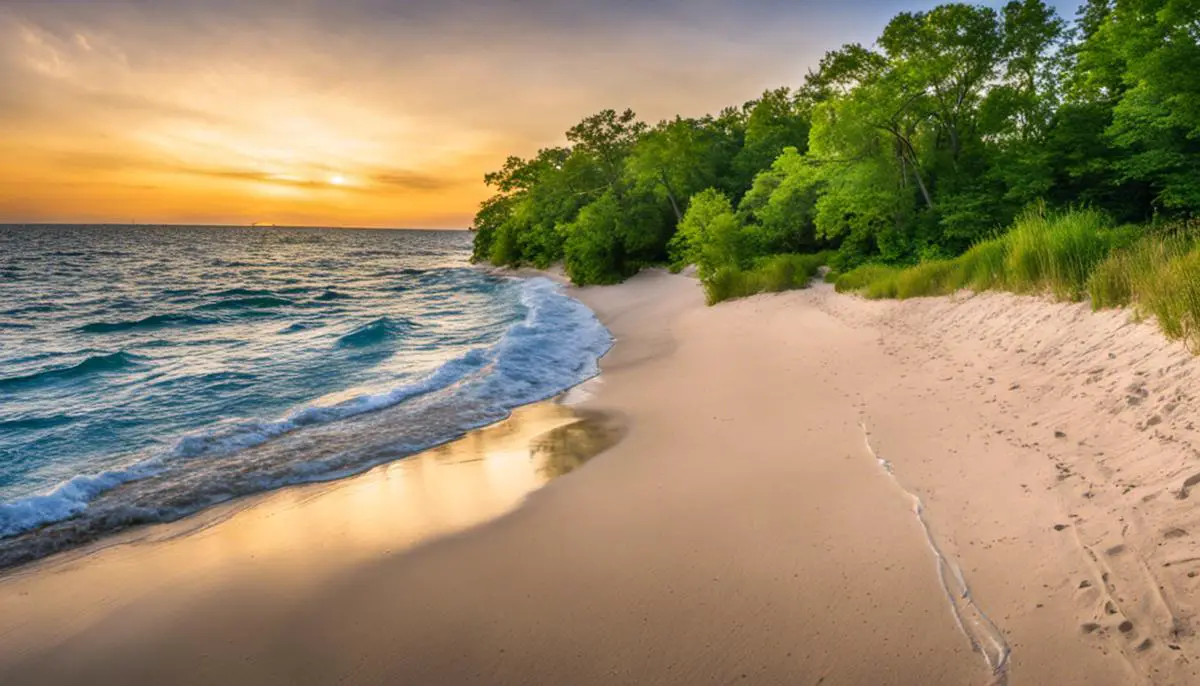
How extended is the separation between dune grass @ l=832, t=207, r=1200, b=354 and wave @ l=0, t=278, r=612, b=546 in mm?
9216

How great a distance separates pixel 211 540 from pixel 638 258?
3474 centimetres

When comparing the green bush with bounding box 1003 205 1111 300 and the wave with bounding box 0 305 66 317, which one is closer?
the green bush with bounding box 1003 205 1111 300

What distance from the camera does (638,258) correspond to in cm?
3919

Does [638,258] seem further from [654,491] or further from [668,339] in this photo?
[654,491]

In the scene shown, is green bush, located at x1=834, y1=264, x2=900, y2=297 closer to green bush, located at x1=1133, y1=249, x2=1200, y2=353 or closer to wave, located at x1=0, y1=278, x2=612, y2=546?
wave, located at x1=0, y1=278, x2=612, y2=546

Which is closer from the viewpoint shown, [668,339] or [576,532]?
[576,532]

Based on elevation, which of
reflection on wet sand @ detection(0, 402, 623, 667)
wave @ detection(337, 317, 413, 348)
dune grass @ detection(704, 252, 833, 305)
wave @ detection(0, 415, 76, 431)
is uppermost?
dune grass @ detection(704, 252, 833, 305)

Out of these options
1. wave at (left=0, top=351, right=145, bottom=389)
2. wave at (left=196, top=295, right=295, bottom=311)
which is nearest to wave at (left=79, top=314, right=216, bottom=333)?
wave at (left=196, top=295, right=295, bottom=311)

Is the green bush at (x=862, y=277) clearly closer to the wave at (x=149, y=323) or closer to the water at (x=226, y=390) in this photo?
the water at (x=226, y=390)

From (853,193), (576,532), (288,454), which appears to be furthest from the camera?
(853,193)

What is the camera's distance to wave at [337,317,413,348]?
1906 cm

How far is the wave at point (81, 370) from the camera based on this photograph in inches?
556

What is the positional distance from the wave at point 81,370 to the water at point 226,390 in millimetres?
62

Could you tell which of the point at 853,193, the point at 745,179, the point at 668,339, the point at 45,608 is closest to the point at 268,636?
the point at 45,608
